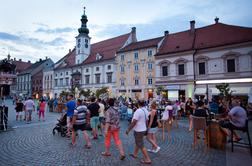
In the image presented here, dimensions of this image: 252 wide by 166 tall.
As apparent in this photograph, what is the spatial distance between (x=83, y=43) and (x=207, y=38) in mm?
33591

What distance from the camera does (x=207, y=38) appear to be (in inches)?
1313

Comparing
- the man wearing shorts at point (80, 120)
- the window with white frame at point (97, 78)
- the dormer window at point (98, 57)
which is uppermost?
the dormer window at point (98, 57)

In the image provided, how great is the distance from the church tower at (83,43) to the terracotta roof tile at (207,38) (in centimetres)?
2469

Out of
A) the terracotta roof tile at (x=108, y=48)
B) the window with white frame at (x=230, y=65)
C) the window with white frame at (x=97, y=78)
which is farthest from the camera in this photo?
the window with white frame at (x=97, y=78)

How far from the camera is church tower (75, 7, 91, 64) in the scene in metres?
54.5

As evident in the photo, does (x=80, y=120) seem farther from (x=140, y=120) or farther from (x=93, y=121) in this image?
(x=140, y=120)

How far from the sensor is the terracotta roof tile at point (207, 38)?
29.4 metres

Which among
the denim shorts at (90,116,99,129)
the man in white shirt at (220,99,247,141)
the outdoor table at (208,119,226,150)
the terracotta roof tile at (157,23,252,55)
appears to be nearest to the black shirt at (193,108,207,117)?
the outdoor table at (208,119,226,150)

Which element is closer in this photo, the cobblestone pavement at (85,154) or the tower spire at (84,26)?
the cobblestone pavement at (85,154)

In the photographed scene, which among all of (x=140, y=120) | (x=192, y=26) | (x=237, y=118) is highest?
(x=192, y=26)

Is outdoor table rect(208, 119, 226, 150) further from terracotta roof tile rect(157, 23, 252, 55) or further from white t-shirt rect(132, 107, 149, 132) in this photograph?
terracotta roof tile rect(157, 23, 252, 55)

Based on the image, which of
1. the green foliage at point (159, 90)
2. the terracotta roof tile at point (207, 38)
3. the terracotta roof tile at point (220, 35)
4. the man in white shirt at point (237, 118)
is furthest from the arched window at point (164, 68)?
the man in white shirt at point (237, 118)

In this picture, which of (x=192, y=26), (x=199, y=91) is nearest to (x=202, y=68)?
(x=199, y=91)

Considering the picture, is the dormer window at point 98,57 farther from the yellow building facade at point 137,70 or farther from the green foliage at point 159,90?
the green foliage at point 159,90
